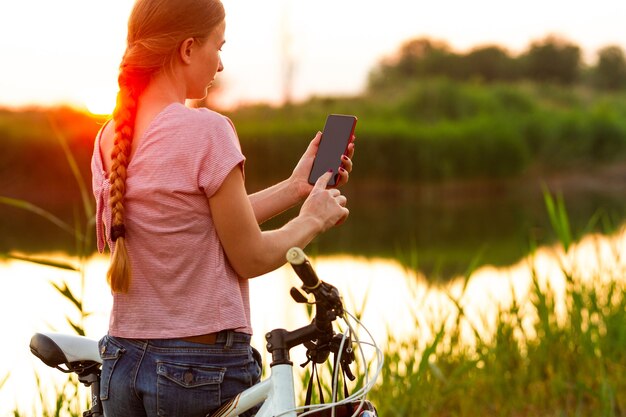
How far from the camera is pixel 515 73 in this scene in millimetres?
44469

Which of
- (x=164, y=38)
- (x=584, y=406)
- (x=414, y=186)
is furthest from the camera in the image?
(x=414, y=186)

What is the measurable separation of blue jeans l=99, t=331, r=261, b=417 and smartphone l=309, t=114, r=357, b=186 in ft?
1.28

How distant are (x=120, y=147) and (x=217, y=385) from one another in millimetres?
471

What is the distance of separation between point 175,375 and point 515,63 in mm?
44102

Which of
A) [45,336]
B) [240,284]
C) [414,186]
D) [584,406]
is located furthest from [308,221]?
[414,186]

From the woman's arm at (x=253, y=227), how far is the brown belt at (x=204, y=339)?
5.0 inches

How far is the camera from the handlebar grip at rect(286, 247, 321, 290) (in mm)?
1615

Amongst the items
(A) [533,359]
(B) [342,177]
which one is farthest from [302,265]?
(A) [533,359]

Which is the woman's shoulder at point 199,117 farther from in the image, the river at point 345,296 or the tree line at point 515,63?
the tree line at point 515,63

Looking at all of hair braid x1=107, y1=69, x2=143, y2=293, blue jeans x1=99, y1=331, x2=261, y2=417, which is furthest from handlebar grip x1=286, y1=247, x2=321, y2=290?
hair braid x1=107, y1=69, x2=143, y2=293

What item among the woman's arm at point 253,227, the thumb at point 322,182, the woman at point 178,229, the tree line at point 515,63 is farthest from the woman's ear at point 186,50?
the tree line at point 515,63

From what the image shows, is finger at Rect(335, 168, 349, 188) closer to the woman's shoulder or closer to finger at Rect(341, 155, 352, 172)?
finger at Rect(341, 155, 352, 172)

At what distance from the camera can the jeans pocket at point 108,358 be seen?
1805mm

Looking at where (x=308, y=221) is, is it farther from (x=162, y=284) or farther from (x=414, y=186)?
(x=414, y=186)
